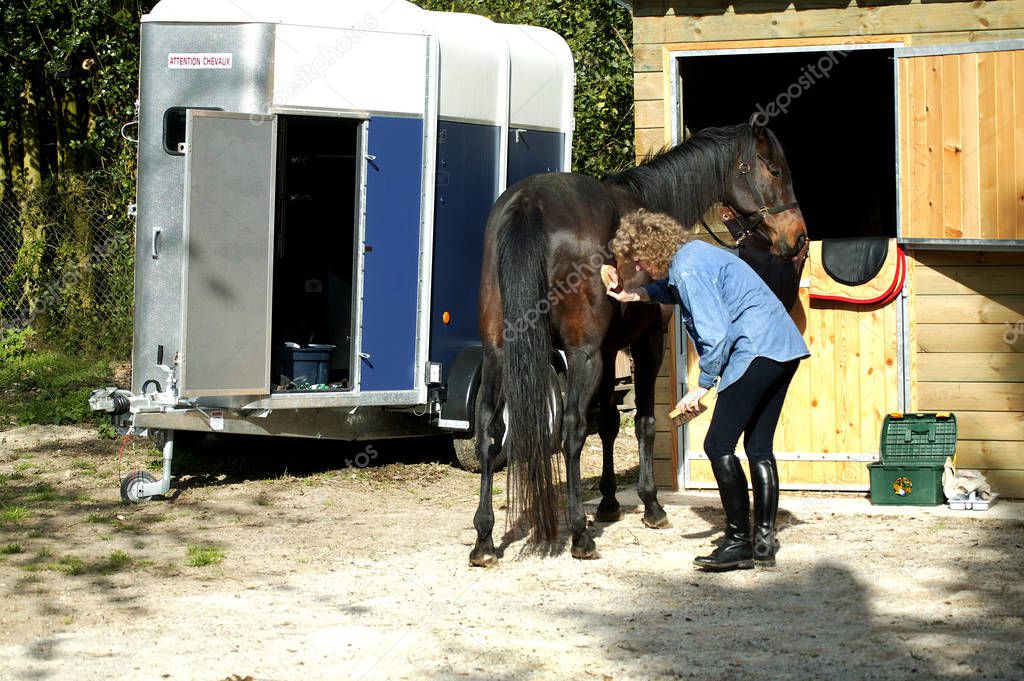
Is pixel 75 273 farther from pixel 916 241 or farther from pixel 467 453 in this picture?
pixel 916 241

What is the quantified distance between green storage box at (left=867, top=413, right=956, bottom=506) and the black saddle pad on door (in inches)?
34.9

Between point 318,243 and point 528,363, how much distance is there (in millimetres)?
4187

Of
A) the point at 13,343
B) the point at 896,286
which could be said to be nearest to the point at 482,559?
the point at 896,286

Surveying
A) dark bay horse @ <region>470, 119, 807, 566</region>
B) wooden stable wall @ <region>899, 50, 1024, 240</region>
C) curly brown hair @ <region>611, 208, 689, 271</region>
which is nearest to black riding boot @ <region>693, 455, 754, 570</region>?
dark bay horse @ <region>470, 119, 807, 566</region>

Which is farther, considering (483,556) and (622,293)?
(483,556)

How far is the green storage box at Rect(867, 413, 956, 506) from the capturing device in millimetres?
6883

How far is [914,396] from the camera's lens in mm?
7219

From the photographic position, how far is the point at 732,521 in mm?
5324

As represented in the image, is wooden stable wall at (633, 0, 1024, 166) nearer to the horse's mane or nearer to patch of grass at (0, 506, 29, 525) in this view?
the horse's mane

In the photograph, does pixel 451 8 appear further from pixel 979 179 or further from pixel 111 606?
pixel 111 606

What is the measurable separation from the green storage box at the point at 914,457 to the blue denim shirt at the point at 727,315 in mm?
2115

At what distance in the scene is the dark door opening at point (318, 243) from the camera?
29.2ft

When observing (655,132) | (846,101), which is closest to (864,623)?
(655,132)

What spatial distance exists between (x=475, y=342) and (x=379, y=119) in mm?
1856
